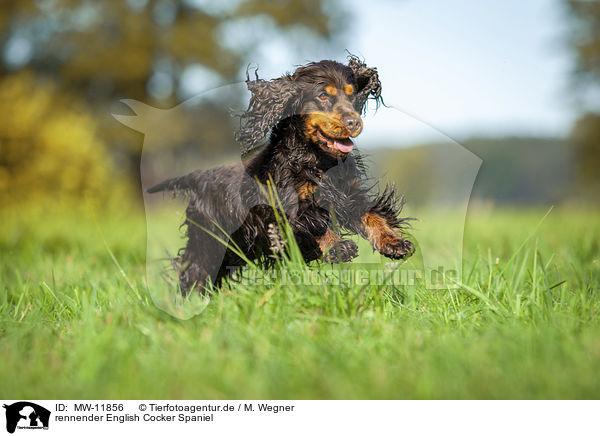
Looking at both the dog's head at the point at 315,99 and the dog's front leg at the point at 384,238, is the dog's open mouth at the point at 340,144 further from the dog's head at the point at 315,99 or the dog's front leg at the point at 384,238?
the dog's front leg at the point at 384,238

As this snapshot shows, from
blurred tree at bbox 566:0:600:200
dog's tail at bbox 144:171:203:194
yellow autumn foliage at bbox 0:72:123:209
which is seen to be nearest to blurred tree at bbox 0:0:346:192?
yellow autumn foliage at bbox 0:72:123:209

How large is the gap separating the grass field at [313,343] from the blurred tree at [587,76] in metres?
15.3

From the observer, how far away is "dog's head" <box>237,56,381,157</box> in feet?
7.27

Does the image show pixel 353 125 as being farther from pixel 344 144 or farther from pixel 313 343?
pixel 313 343

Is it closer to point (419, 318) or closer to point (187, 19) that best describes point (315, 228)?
point (419, 318)

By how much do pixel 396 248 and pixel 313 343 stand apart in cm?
79

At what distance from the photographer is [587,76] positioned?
16.1 meters

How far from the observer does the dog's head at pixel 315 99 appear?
87.3 inches

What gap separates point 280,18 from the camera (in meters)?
5.29

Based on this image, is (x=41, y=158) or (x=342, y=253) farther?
(x=41, y=158)

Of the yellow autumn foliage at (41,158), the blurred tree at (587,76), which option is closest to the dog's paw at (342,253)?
the yellow autumn foliage at (41,158)

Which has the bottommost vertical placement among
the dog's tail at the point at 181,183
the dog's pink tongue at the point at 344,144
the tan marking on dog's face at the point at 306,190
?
the tan marking on dog's face at the point at 306,190

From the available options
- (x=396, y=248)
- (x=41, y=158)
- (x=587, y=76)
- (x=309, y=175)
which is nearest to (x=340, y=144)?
(x=309, y=175)
